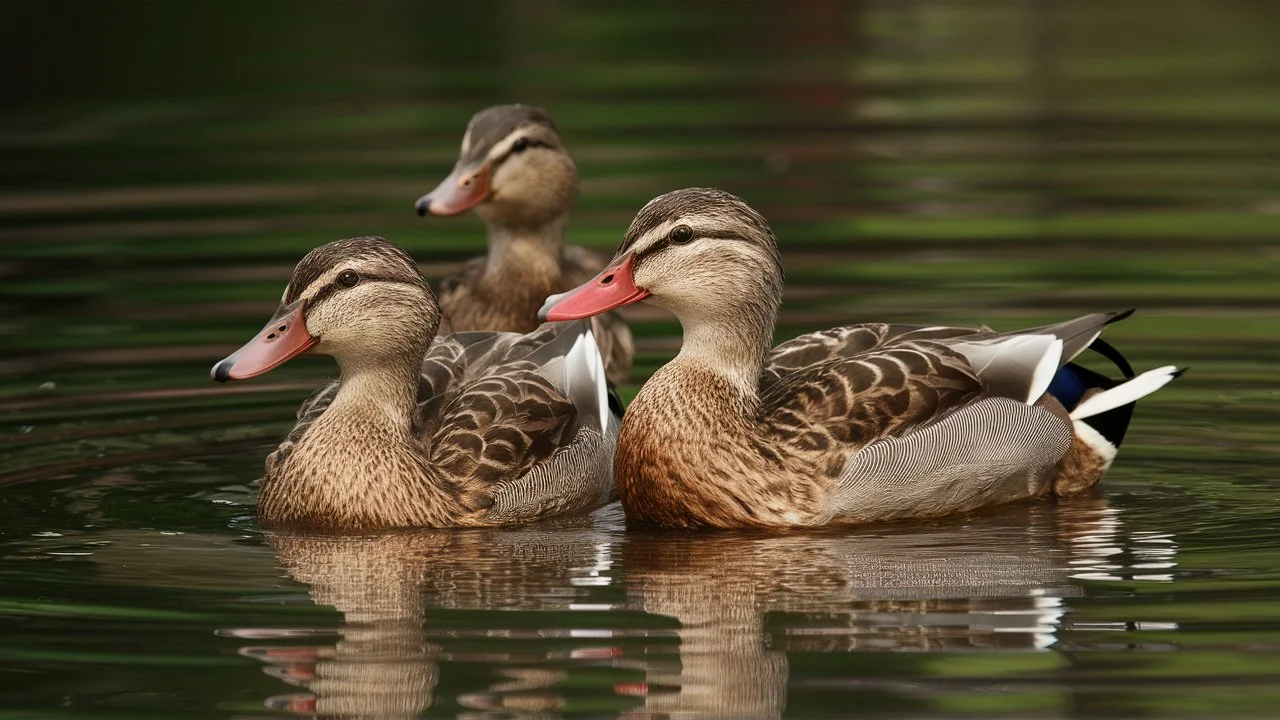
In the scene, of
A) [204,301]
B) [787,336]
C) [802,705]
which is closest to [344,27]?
[204,301]

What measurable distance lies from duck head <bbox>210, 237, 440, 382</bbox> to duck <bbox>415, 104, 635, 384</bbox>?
10.9 feet

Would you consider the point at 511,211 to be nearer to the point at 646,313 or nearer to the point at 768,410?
the point at 646,313

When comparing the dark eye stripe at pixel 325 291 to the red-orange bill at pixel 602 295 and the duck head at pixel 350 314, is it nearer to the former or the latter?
the duck head at pixel 350 314

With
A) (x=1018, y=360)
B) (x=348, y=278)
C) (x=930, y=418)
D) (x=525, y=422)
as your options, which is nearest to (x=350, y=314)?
(x=348, y=278)

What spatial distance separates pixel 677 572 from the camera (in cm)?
1059

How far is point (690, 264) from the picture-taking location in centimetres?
1135

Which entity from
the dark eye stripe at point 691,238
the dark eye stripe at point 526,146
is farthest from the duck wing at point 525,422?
the dark eye stripe at point 526,146

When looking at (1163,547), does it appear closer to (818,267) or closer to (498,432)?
(498,432)

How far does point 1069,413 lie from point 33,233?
9.56m

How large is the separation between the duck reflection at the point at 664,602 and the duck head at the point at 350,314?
2.80 ft

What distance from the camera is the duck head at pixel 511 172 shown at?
15164mm

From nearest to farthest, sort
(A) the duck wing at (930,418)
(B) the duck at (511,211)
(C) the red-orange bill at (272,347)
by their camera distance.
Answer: (C) the red-orange bill at (272,347)
(A) the duck wing at (930,418)
(B) the duck at (511,211)

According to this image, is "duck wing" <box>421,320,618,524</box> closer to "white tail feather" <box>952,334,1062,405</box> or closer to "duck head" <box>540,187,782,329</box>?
"duck head" <box>540,187,782,329</box>

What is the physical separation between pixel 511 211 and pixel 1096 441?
15.0 feet
